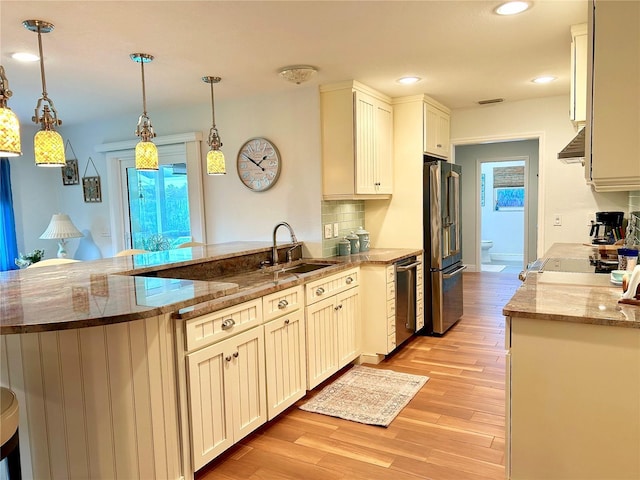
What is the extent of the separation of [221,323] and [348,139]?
6.67ft

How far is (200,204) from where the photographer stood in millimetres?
4438

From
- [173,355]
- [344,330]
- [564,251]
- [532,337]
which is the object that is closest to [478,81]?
[564,251]

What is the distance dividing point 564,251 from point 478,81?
1.60m

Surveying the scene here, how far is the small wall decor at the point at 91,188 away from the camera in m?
5.16

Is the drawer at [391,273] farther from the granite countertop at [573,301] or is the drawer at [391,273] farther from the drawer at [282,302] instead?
the granite countertop at [573,301]

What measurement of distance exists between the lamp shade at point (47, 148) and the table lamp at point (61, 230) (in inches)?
125

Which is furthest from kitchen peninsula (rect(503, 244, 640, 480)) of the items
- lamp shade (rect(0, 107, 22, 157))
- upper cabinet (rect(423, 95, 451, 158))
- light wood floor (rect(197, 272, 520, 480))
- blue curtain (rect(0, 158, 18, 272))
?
blue curtain (rect(0, 158, 18, 272))

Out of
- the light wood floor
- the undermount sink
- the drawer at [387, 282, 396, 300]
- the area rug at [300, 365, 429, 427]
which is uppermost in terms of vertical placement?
the undermount sink

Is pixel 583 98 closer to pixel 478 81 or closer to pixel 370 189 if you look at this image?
pixel 478 81

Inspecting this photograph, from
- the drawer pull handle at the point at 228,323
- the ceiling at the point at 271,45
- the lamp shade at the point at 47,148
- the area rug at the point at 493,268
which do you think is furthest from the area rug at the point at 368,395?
the area rug at the point at 493,268

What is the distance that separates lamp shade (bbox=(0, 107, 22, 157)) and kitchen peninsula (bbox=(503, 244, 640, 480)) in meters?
2.04

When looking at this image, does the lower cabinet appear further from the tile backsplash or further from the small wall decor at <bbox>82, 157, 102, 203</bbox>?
the small wall decor at <bbox>82, 157, 102, 203</bbox>

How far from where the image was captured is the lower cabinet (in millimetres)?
2150

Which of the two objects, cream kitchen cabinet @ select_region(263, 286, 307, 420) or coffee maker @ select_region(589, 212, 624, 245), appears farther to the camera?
coffee maker @ select_region(589, 212, 624, 245)
